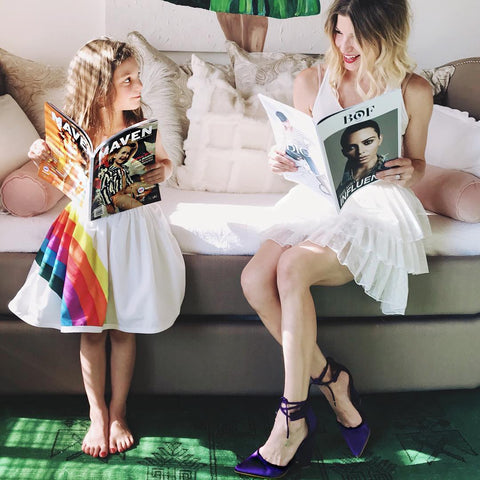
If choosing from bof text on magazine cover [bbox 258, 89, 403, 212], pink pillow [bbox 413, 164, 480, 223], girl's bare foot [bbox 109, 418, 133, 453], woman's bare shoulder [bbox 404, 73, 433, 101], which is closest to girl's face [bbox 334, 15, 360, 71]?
woman's bare shoulder [bbox 404, 73, 433, 101]

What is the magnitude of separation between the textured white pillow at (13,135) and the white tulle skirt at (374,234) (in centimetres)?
72

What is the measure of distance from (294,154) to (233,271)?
0.33 metres

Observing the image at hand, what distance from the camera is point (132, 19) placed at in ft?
7.16

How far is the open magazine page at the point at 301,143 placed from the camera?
136 centimetres

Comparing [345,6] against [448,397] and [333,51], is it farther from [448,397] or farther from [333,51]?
[448,397]

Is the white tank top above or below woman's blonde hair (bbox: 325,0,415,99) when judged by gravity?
below

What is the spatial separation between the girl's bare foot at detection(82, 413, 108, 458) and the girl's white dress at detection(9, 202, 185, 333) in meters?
0.23

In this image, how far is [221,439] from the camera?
5.04 ft

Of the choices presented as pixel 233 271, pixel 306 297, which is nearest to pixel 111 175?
pixel 233 271

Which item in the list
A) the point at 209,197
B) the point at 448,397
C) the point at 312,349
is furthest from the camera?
the point at 209,197

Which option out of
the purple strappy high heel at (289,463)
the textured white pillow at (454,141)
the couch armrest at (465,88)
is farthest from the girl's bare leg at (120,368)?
the couch armrest at (465,88)

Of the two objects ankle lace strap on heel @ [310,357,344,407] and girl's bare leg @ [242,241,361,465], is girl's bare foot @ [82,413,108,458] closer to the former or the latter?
girl's bare leg @ [242,241,361,465]

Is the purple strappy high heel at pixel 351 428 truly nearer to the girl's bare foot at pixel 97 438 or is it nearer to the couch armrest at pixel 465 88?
the girl's bare foot at pixel 97 438

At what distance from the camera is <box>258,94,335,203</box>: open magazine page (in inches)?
Result: 53.4
